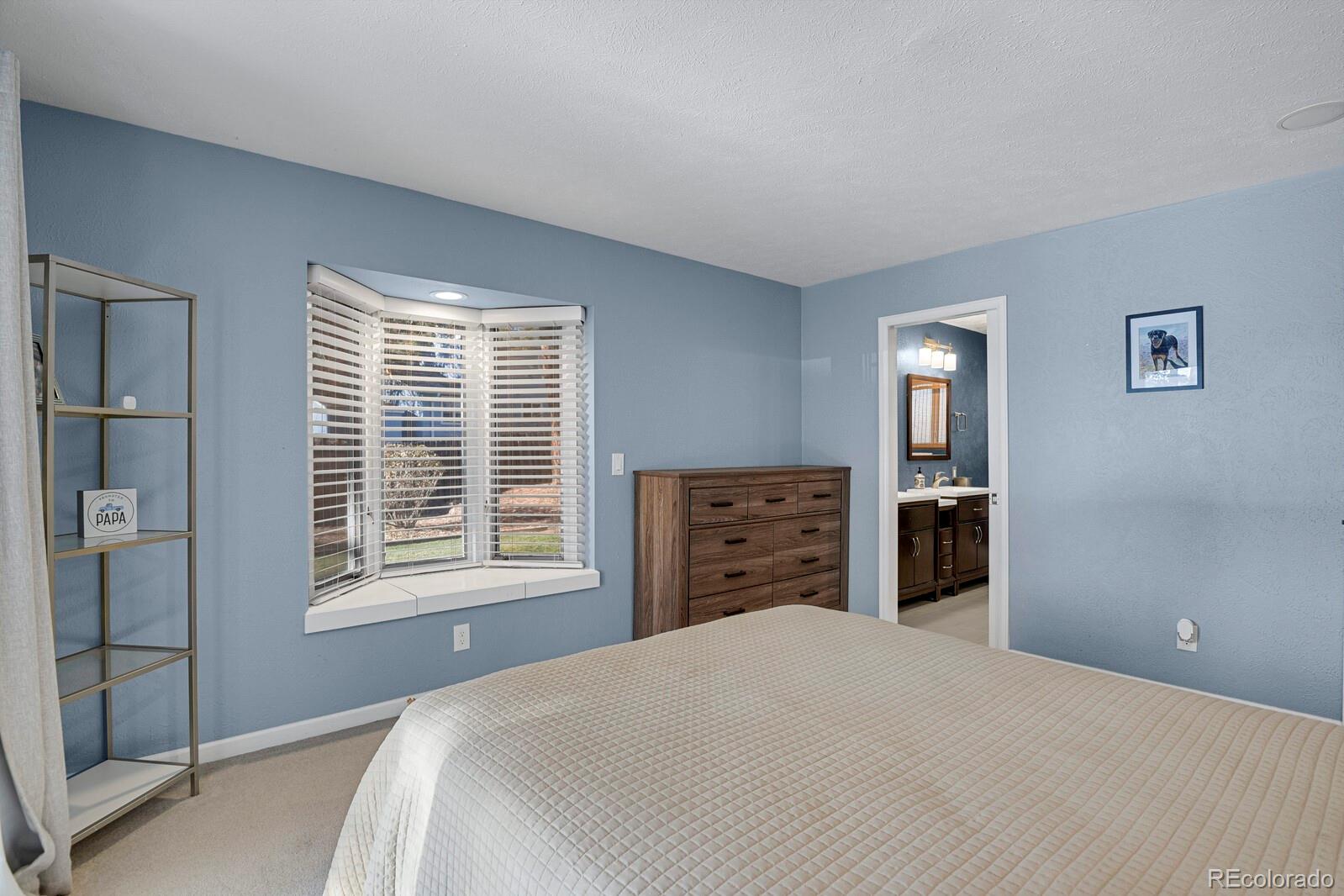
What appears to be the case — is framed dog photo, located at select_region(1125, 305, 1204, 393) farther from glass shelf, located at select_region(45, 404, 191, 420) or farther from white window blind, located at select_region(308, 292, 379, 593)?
glass shelf, located at select_region(45, 404, 191, 420)

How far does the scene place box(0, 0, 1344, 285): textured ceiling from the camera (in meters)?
1.78

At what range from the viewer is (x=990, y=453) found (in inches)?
150

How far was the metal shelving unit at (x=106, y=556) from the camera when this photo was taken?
6.11 feet

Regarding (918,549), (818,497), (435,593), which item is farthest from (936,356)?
(435,593)

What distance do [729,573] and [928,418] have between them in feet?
10.2

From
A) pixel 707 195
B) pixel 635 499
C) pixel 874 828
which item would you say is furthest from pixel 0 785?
pixel 707 195

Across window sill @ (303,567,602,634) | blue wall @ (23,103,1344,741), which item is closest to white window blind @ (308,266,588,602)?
window sill @ (303,567,602,634)

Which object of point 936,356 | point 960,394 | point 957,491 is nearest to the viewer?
point 957,491

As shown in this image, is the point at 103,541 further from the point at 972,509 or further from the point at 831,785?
the point at 972,509

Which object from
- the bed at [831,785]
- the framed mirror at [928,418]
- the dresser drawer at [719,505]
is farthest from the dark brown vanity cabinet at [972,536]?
the bed at [831,785]

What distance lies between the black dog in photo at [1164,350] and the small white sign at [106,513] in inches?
174

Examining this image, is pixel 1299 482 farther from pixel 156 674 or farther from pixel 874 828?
pixel 156 674

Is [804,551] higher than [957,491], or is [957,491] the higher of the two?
[957,491]

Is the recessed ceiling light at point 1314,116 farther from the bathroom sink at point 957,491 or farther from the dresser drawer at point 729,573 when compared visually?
the bathroom sink at point 957,491
